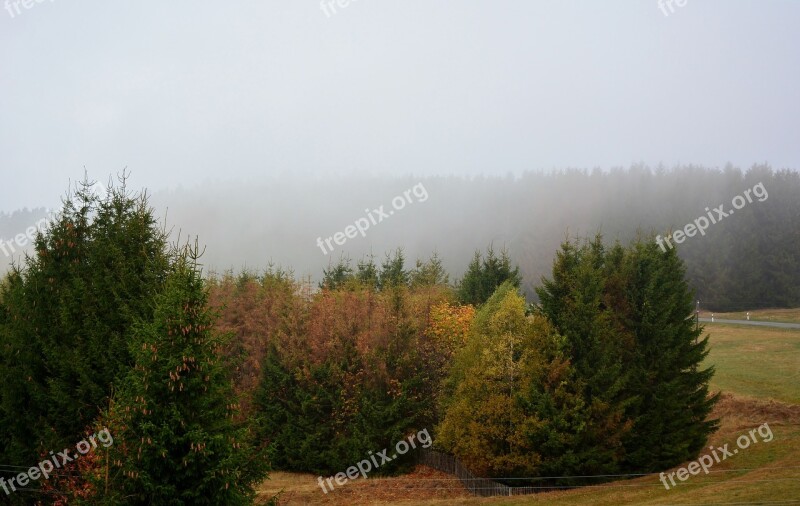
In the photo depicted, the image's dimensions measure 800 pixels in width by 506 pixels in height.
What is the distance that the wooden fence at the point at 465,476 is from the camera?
27578 millimetres

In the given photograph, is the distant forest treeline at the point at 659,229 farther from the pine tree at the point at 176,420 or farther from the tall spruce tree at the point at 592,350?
the pine tree at the point at 176,420

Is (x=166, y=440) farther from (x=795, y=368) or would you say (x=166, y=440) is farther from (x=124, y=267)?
(x=795, y=368)

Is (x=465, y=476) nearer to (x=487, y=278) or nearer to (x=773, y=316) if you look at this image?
(x=487, y=278)

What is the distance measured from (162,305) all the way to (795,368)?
4915 cm

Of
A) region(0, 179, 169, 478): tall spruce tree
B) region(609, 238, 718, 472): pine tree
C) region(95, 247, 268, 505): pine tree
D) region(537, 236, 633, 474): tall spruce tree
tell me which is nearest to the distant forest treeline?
region(609, 238, 718, 472): pine tree

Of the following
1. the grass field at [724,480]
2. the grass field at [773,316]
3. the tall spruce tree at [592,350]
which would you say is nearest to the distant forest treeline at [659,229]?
the grass field at [773,316]

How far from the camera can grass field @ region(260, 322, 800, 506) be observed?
21.5 meters

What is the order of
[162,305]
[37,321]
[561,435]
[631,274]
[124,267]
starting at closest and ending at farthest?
1. [162,305]
2. [124,267]
3. [37,321]
4. [561,435]
5. [631,274]

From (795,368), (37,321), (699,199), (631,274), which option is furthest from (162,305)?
(699,199)

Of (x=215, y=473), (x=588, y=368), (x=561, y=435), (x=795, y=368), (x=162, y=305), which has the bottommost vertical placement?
(x=795, y=368)

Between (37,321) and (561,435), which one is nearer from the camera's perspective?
(37,321)

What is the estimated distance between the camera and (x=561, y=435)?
26312mm

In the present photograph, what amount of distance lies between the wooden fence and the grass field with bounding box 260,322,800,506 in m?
0.50

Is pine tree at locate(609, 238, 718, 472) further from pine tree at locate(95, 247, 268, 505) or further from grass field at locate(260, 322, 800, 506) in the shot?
pine tree at locate(95, 247, 268, 505)
